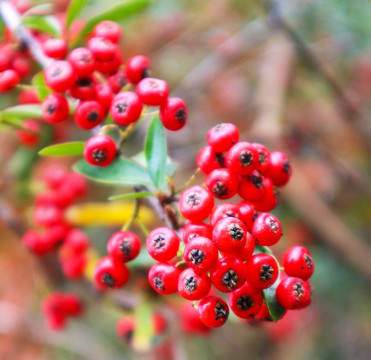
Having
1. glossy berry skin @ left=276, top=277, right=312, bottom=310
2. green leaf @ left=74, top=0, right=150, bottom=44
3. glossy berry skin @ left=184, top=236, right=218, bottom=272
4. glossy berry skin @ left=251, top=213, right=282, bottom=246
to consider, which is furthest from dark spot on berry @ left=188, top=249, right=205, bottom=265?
green leaf @ left=74, top=0, right=150, bottom=44

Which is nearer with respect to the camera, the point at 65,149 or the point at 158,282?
the point at 158,282

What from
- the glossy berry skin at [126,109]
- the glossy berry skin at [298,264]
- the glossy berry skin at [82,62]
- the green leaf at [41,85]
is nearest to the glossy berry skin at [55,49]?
the green leaf at [41,85]

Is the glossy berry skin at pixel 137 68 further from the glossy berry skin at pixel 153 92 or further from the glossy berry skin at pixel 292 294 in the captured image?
the glossy berry skin at pixel 292 294

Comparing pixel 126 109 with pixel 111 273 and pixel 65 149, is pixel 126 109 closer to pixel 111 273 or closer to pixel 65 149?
pixel 65 149

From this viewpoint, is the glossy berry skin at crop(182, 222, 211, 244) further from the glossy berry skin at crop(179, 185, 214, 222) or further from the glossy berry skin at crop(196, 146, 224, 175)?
the glossy berry skin at crop(196, 146, 224, 175)

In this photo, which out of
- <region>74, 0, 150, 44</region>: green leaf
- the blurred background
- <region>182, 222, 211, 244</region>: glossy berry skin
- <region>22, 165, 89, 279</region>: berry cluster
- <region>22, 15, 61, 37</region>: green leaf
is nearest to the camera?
<region>182, 222, 211, 244</region>: glossy berry skin

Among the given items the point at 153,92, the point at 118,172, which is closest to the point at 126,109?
the point at 153,92

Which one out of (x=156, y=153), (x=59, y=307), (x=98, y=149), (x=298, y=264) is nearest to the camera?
(x=298, y=264)
